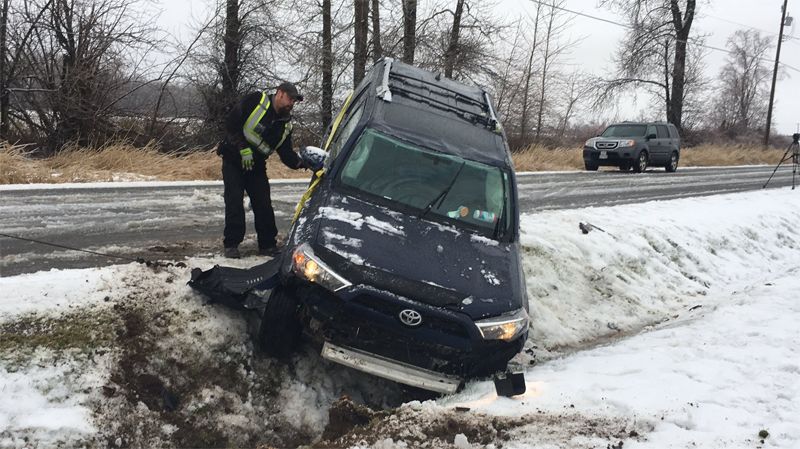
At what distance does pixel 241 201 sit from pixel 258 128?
0.74 meters

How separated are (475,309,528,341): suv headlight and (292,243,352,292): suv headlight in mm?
939

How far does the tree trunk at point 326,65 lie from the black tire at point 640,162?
10734 mm

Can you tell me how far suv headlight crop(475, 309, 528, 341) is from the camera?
3.70m

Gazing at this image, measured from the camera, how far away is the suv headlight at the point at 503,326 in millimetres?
3695

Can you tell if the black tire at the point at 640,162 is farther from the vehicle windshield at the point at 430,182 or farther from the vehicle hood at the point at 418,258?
the vehicle hood at the point at 418,258

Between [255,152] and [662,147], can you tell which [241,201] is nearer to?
[255,152]

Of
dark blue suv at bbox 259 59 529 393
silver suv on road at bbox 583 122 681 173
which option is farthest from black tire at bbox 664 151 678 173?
dark blue suv at bbox 259 59 529 393

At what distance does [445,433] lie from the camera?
3.22 m

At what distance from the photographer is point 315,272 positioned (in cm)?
364

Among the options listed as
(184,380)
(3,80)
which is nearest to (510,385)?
(184,380)

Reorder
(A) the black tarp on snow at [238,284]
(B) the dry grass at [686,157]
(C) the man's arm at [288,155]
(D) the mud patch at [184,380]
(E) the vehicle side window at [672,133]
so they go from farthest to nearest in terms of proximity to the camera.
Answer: (E) the vehicle side window at [672,133] → (B) the dry grass at [686,157] → (C) the man's arm at [288,155] → (A) the black tarp on snow at [238,284] → (D) the mud patch at [184,380]

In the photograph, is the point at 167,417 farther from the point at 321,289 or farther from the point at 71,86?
the point at 71,86

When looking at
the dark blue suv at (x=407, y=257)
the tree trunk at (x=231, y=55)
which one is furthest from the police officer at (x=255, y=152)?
the tree trunk at (x=231, y=55)

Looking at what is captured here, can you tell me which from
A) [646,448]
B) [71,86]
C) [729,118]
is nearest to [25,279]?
[646,448]
